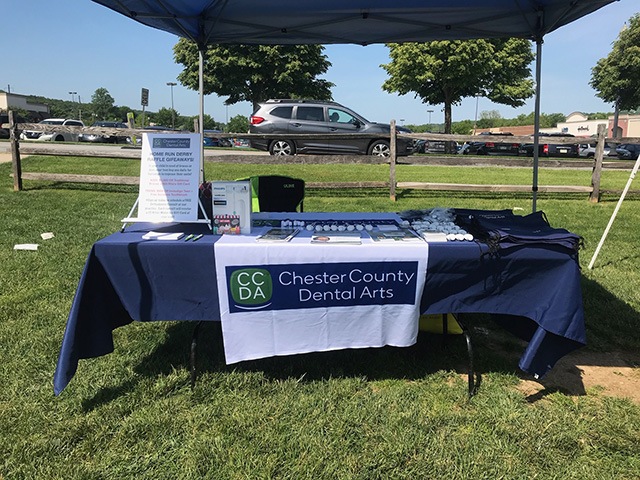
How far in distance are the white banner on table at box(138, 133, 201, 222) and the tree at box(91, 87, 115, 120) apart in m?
107

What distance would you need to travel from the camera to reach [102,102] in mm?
105125

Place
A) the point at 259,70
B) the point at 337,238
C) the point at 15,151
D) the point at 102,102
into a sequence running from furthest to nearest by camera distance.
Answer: the point at 102,102
the point at 259,70
the point at 15,151
the point at 337,238

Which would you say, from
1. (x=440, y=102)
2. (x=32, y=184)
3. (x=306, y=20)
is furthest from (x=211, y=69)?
(x=306, y=20)

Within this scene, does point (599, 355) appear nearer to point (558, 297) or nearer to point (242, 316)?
point (558, 297)

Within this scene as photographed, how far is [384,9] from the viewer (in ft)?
12.6

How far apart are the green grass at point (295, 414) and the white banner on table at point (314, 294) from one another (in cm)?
34

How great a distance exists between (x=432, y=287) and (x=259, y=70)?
29.5 meters

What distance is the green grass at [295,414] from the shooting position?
6.68 feet

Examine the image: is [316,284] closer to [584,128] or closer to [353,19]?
[353,19]

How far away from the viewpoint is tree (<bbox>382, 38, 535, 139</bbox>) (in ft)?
80.5

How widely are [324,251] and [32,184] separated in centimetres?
928

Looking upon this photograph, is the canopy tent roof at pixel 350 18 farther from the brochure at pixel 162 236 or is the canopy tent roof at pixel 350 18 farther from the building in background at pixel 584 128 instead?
the building in background at pixel 584 128

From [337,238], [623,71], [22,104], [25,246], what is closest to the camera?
[337,238]

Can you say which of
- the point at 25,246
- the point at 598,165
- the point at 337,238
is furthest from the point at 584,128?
the point at 337,238
